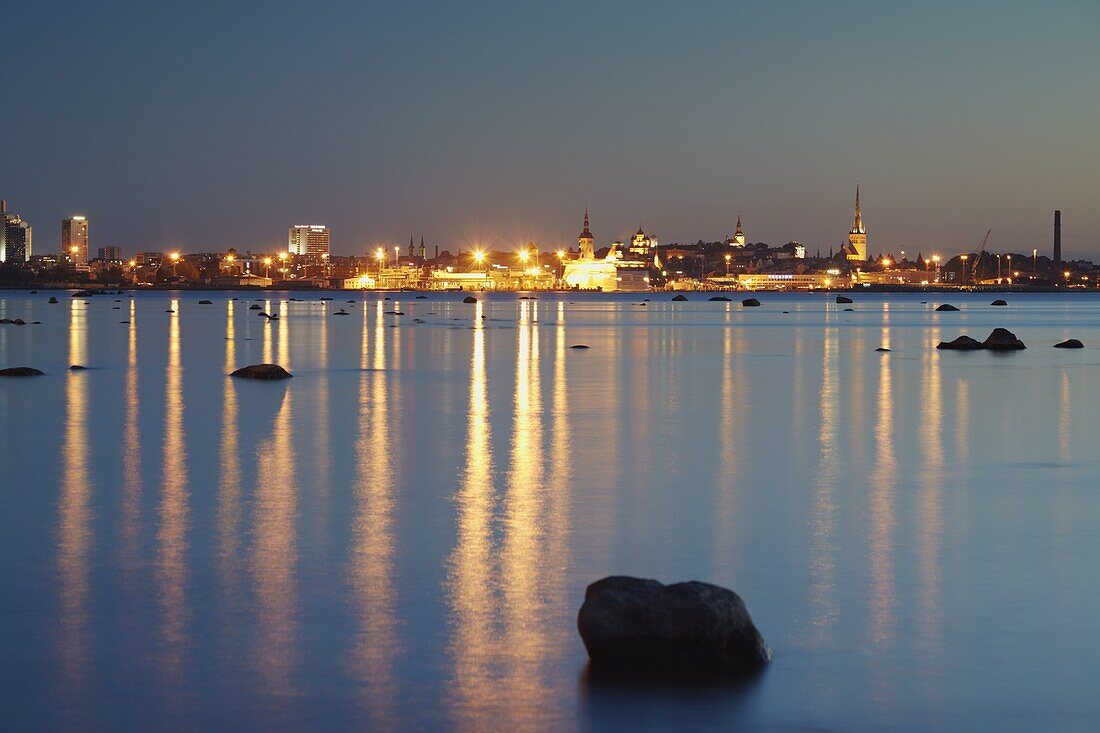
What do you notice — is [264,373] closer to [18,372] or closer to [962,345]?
[18,372]

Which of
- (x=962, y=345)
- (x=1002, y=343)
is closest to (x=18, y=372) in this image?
(x=962, y=345)

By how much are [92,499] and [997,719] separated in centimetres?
889

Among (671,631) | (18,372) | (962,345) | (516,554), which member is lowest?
(516,554)

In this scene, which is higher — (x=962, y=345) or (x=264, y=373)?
(x=962, y=345)

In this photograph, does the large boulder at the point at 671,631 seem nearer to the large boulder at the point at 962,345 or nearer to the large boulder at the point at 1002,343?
the large boulder at the point at 962,345

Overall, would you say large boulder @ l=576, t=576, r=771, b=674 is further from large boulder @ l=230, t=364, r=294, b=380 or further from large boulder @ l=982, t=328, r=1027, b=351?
large boulder @ l=982, t=328, r=1027, b=351

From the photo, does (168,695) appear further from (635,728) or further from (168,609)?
(635,728)

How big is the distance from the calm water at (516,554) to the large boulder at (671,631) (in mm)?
248

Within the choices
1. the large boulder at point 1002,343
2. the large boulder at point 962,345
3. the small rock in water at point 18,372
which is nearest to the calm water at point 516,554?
the small rock in water at point 18,372

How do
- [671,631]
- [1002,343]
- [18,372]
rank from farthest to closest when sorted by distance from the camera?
[1002,343], [18,372], [671,631]

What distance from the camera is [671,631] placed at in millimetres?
7062

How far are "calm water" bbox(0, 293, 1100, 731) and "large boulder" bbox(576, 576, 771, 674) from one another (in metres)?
0.25

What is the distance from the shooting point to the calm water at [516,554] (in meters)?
6.70

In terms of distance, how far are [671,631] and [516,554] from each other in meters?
3.02
